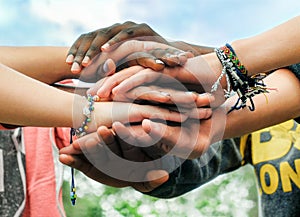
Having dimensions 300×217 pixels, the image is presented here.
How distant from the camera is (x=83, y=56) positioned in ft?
3.04

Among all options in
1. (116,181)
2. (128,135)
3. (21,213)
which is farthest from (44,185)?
(128,135)

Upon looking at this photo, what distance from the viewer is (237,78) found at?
87 cm

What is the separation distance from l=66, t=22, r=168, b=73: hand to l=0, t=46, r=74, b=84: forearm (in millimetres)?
60

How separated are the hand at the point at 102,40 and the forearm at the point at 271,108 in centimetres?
18

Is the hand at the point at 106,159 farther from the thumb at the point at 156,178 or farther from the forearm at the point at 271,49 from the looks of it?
the forearm at the point at 271,49

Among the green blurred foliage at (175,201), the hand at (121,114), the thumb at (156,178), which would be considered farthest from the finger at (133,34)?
the green blurred foliage at (175,201)

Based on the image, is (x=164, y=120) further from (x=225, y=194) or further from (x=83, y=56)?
(x=225, y=194)

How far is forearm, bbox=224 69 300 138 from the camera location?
3.08 feet

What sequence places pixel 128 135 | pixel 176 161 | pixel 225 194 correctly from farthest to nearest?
1. pixel 225 194
2. pixel 176 161
3. pixel 128 135

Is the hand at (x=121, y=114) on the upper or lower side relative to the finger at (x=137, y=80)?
lower

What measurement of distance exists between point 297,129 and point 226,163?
160 millimetres

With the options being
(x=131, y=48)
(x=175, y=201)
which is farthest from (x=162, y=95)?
(x=175, y=201)

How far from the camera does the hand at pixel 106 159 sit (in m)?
0.85

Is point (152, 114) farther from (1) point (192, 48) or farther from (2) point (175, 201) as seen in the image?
(2) point (175, 201)
